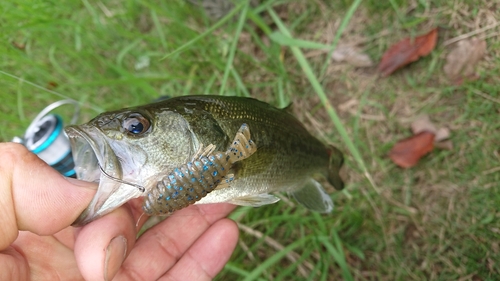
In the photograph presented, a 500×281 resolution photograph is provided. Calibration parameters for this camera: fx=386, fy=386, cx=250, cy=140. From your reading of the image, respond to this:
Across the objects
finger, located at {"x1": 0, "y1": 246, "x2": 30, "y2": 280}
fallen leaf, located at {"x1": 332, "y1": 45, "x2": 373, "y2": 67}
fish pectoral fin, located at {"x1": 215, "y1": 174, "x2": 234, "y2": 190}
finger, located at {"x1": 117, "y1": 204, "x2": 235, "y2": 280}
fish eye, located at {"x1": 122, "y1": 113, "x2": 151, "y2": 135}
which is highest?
fish eye, located at {"x1": 122, "y1": 113, "x2": 151, "y2": 135}

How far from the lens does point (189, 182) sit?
1.73 meters

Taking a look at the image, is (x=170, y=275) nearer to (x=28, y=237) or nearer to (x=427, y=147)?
(x=28, y=237)

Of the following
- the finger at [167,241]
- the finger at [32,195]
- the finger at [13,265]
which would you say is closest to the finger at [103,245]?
the finger at [32,195]

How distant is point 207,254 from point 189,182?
90 cm

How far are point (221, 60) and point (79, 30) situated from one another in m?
1.29

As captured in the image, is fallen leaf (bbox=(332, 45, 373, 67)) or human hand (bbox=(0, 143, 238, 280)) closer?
human hand (bbox=(0, 143, 238, 280))

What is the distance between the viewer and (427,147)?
322cm

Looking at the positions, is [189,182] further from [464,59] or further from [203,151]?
[464,59]

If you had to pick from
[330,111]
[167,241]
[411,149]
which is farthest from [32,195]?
[411,149]

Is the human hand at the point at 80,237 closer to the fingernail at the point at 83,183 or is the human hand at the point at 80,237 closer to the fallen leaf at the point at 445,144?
the fingernail at the point at 83,183

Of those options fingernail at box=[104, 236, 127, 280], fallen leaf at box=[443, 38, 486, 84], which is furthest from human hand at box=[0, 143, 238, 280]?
fallen leaf at box=[443, 38, 486, 84]

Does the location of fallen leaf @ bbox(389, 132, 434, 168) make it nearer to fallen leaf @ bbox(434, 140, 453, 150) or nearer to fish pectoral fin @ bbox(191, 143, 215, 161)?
fallen leaf @ bbox(434, 140, 453, 150)

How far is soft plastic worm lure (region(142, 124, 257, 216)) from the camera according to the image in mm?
1730

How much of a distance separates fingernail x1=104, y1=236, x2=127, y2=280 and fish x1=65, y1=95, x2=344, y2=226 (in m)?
0.15
